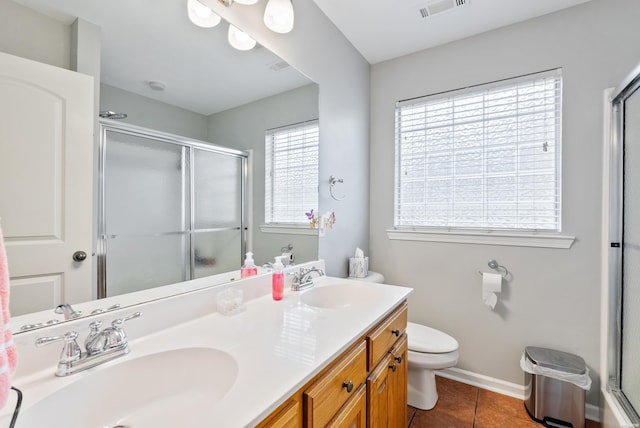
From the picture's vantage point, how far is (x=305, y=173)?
1.75m

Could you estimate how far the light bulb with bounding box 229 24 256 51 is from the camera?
129 cm

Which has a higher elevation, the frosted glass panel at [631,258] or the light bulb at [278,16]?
the light bulb at [278,16]

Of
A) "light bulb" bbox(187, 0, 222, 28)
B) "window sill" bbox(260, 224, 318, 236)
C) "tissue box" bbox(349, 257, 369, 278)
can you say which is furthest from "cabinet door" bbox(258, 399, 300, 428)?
"tissue box" bbox(349, 257, 369, 278)

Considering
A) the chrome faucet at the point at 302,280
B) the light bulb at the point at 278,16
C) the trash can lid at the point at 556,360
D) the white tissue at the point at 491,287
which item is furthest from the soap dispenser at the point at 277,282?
the trash can lid at the point at 556,360

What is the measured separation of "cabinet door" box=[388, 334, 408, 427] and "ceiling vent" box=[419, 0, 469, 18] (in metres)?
2.00

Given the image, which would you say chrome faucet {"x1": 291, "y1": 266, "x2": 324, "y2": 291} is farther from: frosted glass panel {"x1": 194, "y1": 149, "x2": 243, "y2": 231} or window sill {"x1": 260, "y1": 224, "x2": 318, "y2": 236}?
frosted glass panel {"x1": 194, "y1": 149, "x2": 243, "y2": 231}

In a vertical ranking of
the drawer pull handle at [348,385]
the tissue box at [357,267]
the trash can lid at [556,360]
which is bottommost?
the trash can lid at [556,360]

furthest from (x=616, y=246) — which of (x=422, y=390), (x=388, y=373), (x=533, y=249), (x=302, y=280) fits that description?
(x=302, y=280)

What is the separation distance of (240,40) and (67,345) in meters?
1.31

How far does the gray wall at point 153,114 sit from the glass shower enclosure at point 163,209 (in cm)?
3

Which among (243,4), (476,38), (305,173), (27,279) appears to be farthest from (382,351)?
(476,38)

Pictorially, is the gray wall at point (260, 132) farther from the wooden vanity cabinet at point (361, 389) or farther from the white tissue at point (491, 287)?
the white tissue at point (491, 287)

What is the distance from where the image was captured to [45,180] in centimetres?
74

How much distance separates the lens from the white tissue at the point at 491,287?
1.94 meters
